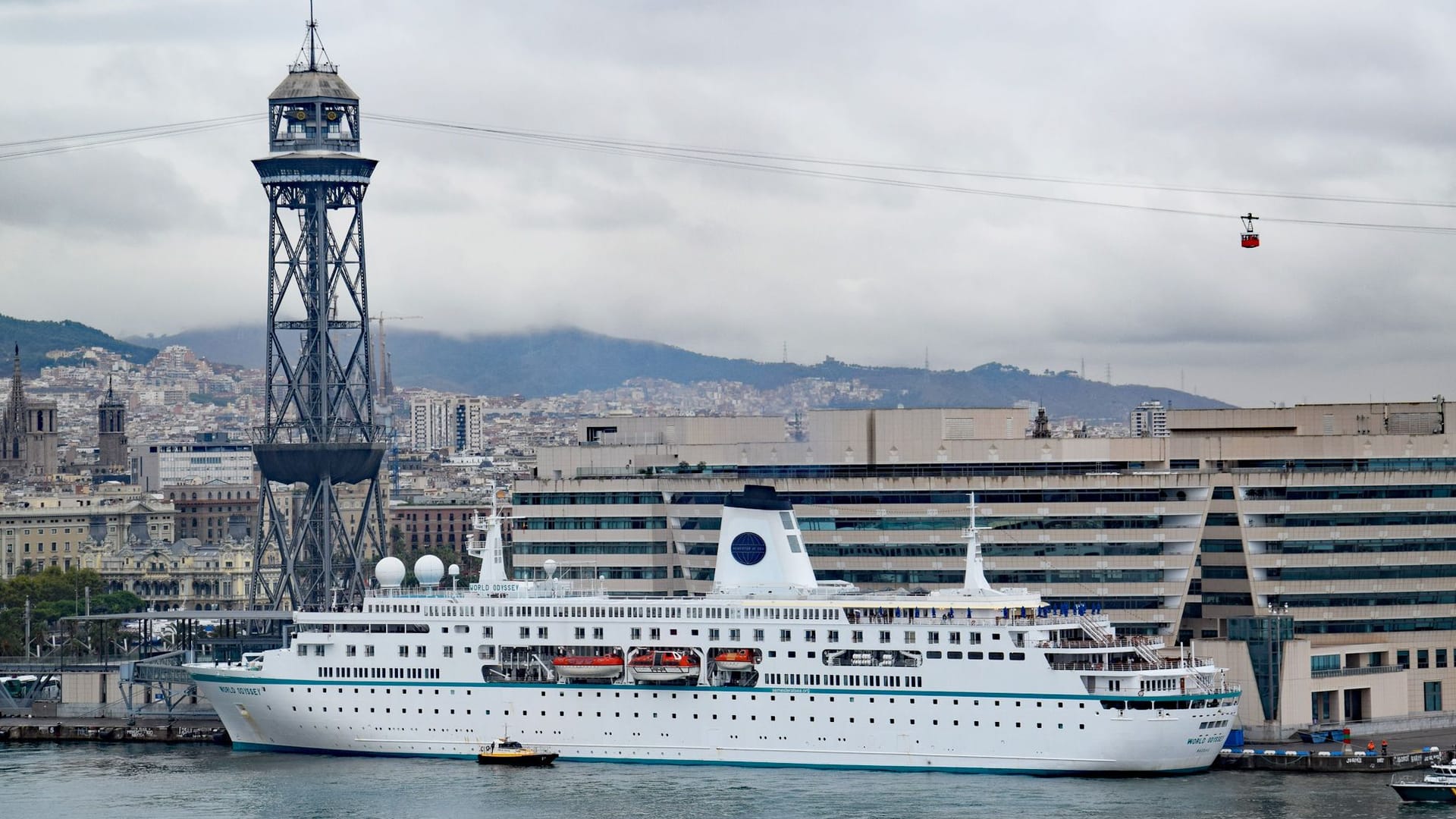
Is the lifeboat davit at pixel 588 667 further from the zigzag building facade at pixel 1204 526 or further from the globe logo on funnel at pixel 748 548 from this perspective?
the zigzag building facade at pixel 1204 526

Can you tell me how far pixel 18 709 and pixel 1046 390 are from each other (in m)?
122

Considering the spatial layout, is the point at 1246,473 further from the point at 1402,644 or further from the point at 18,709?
the point at 18,709

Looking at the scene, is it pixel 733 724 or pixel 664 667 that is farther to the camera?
pixel 664 667

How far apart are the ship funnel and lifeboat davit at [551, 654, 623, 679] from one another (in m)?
3.90

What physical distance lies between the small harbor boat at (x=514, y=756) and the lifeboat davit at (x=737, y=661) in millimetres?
5494

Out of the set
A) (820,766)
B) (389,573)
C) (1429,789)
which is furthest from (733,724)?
(1429,789)

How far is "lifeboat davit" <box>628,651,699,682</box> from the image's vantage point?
6475 cm

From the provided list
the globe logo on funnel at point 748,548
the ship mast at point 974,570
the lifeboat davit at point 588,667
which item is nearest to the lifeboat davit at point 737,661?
the lifeboat davit at point 588,667

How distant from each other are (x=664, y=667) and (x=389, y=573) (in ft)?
31.7

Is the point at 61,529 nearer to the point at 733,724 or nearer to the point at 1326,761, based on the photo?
the point at 733,724

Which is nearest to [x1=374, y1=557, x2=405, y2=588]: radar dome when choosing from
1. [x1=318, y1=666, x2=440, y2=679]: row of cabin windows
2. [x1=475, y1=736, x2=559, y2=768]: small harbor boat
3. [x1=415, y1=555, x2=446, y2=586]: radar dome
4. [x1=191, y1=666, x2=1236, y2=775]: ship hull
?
[x1=415, y1=555, x2=446, y2=586]: radar dome

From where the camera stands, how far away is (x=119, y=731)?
73188mm

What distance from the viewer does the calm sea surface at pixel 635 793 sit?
57.1 m

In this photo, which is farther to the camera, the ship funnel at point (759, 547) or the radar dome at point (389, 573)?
the radar dome at point (389, 573)
